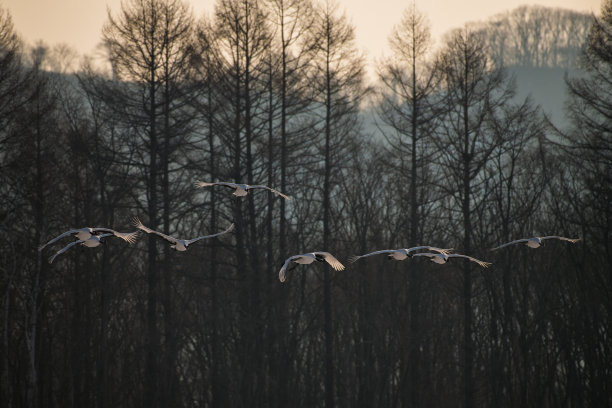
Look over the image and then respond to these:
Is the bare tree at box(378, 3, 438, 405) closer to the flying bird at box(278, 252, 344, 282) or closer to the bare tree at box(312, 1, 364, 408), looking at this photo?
the bare tree at box(312, 1, 364, 408)

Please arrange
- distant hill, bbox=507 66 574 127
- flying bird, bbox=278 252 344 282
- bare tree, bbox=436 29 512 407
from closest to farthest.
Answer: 1. flying bird, bbox=278 252 344 282
2. bare tree, bbox=436 29 512 407
3. distant hill, bbox=507 66 574 127

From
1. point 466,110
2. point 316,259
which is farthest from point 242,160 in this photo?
point 316,259

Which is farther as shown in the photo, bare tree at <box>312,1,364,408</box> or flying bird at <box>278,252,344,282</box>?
bare tree at <box>312,1,364,408</box>

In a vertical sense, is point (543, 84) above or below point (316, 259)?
above

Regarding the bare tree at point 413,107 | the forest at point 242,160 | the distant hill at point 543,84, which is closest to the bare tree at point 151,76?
the forest at point 242,160

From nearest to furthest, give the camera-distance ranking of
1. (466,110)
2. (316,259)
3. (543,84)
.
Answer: (316,259)
(466,110)
(543,84)

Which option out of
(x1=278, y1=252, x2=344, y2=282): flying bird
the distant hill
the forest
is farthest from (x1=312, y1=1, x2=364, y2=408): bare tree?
the distant hill

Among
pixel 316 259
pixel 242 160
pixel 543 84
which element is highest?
pixel 543 84

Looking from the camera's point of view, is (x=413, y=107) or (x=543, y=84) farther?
(x=543, y=84)

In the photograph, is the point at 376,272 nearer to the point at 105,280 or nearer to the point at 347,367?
the point at 347,367

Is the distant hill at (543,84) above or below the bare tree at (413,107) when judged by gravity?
above

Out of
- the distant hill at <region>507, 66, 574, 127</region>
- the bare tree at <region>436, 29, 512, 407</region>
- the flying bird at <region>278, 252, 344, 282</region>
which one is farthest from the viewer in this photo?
the distant hill at <region>507, 66, 574, 127</region>

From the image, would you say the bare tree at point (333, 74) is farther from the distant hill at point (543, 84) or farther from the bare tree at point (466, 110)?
the distant hill at point (543, 84)

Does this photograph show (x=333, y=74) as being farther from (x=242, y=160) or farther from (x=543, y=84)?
(x=543, y=84)
